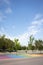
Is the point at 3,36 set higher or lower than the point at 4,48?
higher

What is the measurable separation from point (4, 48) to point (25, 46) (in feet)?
47.5

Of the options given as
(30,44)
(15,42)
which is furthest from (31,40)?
(15,42)

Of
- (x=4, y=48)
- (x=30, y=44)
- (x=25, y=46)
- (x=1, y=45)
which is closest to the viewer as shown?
(x=1, y=45)

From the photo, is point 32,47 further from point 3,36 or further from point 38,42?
point 3,36

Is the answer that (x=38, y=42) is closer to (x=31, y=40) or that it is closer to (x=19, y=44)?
(x=31, y=40)

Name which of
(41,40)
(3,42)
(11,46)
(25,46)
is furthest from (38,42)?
(3,42)

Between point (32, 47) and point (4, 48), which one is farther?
point (32, 47)

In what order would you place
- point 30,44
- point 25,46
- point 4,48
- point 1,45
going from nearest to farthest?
point 1,45, point 4,48, point 30,44, point 25,46

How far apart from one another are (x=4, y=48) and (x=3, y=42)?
332 cm

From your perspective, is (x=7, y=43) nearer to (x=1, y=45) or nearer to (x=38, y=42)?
(x=1, y=45)

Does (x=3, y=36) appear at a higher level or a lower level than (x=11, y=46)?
higher

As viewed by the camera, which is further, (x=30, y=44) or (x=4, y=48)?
(x=30, y=44)

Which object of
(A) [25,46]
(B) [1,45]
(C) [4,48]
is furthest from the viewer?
(A) [25,46]

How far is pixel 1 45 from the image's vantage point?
176ft
